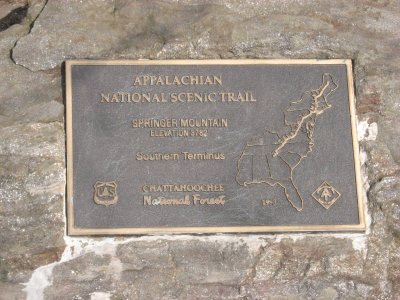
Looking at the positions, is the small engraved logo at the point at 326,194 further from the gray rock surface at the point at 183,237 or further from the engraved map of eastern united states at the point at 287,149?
the gray rock surface at the point at 183,237

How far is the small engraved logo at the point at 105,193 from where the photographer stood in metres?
4.23

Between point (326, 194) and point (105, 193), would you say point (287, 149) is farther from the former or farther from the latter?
point (105, 193)

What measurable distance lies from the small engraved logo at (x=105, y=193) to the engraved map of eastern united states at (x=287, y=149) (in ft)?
2.64

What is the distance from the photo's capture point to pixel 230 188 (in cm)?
435

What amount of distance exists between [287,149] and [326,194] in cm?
39

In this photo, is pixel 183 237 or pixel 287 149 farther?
pixel 287 149

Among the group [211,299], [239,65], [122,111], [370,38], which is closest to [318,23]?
[370,38]

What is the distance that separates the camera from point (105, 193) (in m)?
4.24

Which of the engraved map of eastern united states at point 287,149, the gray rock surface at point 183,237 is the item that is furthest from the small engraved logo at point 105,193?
the engraved map of eastern united states at point 287,149

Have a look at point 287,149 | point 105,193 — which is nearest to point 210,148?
point 287,149

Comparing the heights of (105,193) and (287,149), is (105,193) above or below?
below

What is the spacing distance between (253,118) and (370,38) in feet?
3.48

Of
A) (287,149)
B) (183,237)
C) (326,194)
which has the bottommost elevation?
(183,237)

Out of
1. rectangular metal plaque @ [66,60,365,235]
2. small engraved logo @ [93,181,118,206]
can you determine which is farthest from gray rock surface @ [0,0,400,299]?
small engraved logo @ [93,181,118,206]
